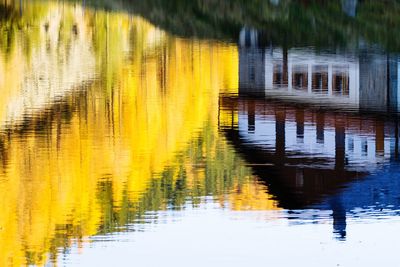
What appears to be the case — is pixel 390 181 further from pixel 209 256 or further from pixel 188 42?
pixel 188 42

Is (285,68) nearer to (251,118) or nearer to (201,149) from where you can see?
(251,118)

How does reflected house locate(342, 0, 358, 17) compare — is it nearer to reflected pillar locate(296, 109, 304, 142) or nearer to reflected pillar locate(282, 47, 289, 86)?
reflected pillar locate(282, 47, 289, 86)

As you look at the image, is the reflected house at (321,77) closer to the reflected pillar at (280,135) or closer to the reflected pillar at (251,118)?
the reflected pillar at (280,135)

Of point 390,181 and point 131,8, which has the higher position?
point 131,8

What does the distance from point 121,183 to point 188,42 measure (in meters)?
23.0

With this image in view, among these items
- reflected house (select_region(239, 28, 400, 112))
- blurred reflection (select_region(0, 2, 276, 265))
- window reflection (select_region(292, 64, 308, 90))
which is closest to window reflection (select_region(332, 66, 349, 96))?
reflected house (select_region(239, 28, 400, 112))

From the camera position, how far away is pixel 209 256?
46.3 feet

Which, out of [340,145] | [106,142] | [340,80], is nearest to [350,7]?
[340,80]

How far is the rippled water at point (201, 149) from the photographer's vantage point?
14.8 metres

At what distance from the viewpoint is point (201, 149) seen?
838 inches

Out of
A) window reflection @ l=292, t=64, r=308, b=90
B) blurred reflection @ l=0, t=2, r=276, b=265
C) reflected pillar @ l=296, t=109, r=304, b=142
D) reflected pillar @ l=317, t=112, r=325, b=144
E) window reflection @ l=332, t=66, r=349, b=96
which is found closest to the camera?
blurred reflection @ l=0, t=2, r=276, b=265

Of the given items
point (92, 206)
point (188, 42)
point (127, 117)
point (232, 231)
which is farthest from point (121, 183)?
point (188, 42)

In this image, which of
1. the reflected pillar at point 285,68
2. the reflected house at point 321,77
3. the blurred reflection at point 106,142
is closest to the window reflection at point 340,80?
the reflected house at point 321,77

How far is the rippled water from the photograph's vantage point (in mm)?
14844
